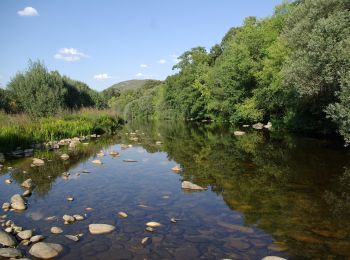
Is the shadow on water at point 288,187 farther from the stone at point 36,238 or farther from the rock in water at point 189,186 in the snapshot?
the stone at point 36,238

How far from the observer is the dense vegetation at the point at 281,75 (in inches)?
721

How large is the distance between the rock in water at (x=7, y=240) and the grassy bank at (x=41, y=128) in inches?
557

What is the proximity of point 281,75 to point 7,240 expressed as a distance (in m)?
25.5

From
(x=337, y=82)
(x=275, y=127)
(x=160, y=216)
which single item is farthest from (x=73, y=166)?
(x=275, y=127)

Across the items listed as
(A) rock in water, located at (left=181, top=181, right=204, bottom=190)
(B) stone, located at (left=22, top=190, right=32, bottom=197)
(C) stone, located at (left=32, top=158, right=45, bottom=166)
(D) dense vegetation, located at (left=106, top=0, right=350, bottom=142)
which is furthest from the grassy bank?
(D) dense vegetation, located at (left=106, top=0, right=350, bottom=142)

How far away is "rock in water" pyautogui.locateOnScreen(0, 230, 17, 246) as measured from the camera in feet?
24.0

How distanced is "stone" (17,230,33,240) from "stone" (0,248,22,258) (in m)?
0.78

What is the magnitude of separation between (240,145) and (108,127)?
59.8 ft

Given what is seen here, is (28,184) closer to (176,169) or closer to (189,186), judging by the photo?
(189,186)

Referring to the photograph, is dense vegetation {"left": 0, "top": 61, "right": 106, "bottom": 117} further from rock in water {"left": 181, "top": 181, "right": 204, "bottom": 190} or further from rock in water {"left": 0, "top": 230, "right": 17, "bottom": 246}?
rock in water {"left": 0, "top": 230, "right": 17, "bottom": 246}

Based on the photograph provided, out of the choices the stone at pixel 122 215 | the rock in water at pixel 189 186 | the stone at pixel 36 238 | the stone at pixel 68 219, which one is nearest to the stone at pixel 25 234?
the stone at pixel 36 238

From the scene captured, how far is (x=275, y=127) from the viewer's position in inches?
1511

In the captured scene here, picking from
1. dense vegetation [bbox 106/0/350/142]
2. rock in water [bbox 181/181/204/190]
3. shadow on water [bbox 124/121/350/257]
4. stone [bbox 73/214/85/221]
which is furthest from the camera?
dense vegetation [bbox 106/0/350/142]

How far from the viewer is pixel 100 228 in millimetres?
8359
